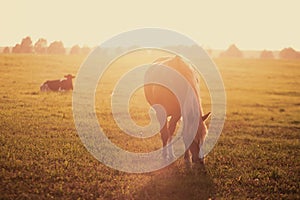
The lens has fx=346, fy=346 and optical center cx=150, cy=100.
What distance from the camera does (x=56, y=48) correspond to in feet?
254

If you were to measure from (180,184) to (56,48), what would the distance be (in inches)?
2910

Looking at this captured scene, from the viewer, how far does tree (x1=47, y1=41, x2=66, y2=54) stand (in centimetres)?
7616

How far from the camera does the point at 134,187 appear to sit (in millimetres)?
7941

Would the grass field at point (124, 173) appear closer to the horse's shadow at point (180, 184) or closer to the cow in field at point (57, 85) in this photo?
the horse's shadow at point (180, 184)

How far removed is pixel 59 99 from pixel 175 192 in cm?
1497

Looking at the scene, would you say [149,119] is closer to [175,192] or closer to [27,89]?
[175,192]

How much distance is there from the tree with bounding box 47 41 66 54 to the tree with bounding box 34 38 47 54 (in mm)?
1225

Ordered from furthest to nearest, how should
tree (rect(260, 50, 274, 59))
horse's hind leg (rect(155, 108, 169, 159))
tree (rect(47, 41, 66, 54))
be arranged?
tree (rect(260, 50, 274, 59))
tree (rect(47, 41, 66, 54))
horse's hind leg (rect(155, 108, 169, 159))

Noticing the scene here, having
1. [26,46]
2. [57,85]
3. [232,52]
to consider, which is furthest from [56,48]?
[232,52]

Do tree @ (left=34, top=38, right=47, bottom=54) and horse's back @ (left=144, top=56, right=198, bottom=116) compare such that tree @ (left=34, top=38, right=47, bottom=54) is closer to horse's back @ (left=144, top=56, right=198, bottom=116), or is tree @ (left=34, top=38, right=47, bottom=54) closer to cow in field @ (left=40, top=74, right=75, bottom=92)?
cow in field @ (left=40, top=74, right=75, bottom=92)

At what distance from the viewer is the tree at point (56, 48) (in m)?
76.2

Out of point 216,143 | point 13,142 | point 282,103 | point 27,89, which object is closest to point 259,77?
point 282,103

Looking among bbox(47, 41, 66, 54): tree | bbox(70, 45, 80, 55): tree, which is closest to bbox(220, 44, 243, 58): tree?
bbox(70, 45, 80, 55): tree

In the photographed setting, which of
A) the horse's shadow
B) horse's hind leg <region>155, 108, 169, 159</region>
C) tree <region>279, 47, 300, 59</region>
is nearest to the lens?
the horse's shadow
